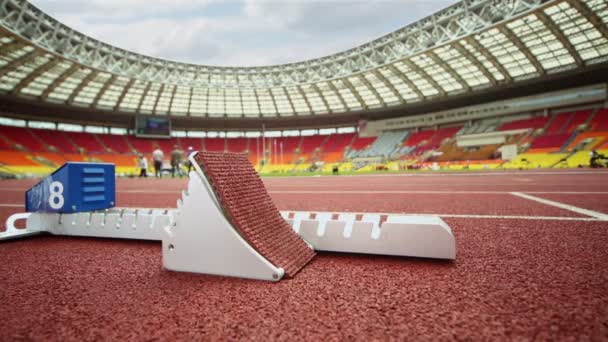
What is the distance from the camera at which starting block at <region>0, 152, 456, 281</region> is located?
1.39 m

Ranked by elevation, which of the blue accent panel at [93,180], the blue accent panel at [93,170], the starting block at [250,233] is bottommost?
the starting block at [250,233]

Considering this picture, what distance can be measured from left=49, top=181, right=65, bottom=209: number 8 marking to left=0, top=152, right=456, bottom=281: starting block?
1363 millimetres

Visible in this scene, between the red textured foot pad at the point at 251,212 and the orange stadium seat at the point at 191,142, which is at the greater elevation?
the orange stadium seat at the point at 191,142

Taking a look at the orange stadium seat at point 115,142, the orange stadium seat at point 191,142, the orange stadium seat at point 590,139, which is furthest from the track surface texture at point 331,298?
the orange stadium seat at point 191,142

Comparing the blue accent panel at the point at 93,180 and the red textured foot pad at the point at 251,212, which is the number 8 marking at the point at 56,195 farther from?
the red textured foot pad at the point at 251,212

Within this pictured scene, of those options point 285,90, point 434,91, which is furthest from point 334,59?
point 434,91

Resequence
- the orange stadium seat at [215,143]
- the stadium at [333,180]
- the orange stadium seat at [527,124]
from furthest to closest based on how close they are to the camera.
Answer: the orange stadium seat at [215,143]
the orange stadium seat at [527,124]
the stadium at [333,180]

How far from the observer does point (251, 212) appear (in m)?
1.59

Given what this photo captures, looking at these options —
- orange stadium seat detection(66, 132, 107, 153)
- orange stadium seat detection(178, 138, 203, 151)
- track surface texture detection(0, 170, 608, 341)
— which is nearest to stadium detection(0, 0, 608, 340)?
track surface texture detection(0, 170, 608, 341)

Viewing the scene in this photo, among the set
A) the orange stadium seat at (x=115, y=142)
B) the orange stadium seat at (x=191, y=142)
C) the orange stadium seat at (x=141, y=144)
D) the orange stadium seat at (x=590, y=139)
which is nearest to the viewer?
the orange stadium seat at (x=590, y=139)

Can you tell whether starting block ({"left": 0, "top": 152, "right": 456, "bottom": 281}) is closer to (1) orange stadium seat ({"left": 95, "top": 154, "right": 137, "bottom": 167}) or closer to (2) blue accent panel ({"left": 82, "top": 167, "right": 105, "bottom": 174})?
(2) blue accent panel ({"left": 82, "top": 167, "right": 105, "bottom": 174})

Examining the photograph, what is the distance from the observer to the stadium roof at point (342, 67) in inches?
776

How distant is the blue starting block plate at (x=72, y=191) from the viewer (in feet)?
7.63

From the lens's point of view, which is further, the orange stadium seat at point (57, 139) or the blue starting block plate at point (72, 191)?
the orange stadium seat at point (57, 139)
